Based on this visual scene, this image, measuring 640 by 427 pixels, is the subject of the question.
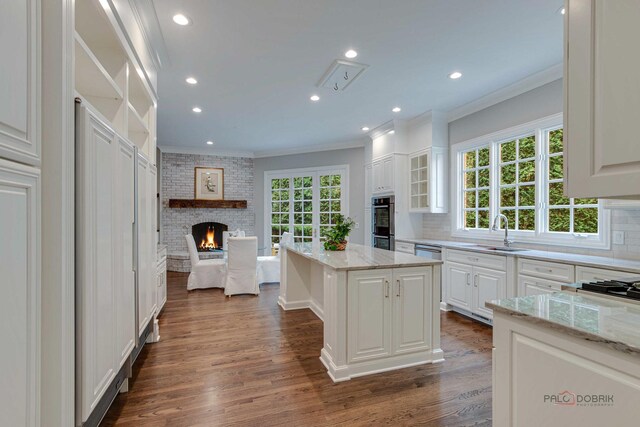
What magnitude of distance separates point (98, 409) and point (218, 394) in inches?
32.5

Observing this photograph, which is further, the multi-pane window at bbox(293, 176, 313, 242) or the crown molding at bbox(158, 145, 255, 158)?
the multi-pane window at bbox(293, 176, 313, 242)

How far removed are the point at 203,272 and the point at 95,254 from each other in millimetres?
3937

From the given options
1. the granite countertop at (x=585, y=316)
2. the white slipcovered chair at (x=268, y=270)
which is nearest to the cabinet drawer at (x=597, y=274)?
the granite countertop at (x=585, y=316)

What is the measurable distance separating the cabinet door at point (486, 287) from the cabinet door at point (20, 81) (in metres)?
3.83

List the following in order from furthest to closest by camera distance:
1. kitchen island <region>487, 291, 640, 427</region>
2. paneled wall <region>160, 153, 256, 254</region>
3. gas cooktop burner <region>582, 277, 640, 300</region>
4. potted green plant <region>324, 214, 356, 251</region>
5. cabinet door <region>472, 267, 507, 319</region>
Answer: paneled wall <region>160, 153, 256, 254</region> < potted green plant <region>324, 214, 356, 251</region> < cabinet door <region>472, 267, 507, 319</region> < gas cooktop burner <region>582, 277, 640, 300</region> < kitchen island <region>487, 291, 640, 427</region>

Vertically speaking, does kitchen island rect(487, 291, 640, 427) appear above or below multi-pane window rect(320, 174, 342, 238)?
below

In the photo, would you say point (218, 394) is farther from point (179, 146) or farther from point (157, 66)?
point (179, 146)

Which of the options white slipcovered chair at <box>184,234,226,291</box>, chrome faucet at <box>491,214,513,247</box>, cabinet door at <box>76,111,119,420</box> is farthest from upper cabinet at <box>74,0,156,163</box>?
chrome faucet at <box>491,214,513,247</box>

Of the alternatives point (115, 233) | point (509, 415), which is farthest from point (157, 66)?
point (509, 415)

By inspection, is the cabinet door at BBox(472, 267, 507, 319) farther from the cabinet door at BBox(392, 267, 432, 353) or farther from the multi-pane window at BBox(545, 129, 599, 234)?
the cabinet door at BBox(392, 267, 432, 353)

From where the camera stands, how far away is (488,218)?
4312 millimetres

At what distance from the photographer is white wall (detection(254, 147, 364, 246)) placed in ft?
22.0

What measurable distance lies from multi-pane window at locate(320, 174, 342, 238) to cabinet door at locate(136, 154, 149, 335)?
4.69 metres

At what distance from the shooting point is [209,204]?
7.51 meters
